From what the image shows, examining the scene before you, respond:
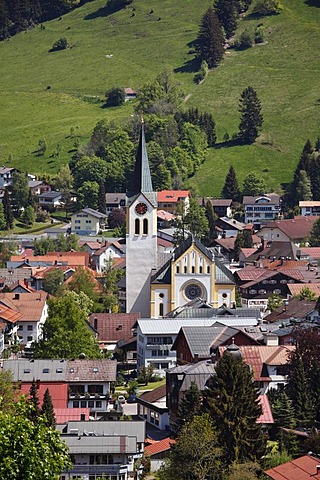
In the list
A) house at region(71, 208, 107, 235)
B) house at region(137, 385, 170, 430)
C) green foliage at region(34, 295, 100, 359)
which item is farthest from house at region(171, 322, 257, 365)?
house at region(71, 208, 107, 235)

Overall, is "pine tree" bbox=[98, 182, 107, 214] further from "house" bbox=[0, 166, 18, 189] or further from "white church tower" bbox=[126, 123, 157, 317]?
"white church tower" bbox=[126, 123, 157, 317]

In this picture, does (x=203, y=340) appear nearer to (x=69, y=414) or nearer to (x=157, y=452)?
(x=69, y=414)

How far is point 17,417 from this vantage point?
101ft

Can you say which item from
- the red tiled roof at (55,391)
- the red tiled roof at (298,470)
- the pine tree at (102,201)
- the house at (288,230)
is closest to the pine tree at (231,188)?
the pine tree at (102,201)

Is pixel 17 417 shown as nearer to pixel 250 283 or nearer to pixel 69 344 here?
pixel 69 344

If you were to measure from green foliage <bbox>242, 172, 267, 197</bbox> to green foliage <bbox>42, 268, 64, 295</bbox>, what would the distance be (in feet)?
171

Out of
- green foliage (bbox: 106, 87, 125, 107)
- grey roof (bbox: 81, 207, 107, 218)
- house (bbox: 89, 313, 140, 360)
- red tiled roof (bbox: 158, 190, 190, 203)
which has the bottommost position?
house (bbox: 89, 313, 140, 360)

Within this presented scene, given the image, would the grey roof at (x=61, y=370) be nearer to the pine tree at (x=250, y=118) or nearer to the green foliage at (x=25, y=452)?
the green foliage at (x=25, y=452)

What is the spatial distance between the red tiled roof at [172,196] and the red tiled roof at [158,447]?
95064 mm

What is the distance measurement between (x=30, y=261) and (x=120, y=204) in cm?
3367

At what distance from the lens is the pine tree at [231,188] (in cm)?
16200

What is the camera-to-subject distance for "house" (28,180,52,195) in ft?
529

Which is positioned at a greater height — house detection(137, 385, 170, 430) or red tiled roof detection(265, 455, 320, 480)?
house detection(137, 385, 170, 430)

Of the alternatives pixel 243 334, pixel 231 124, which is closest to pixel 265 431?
pixel 243 334
